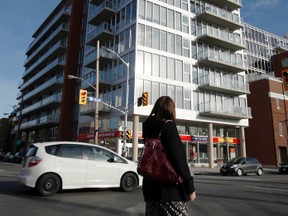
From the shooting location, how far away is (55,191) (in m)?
7.73

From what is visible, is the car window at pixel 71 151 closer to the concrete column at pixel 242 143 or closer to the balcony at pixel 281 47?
the concrete column at pixel 242 143

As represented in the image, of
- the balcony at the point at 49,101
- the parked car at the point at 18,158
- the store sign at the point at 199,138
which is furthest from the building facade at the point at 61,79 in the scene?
the store sign at the point at 199,138

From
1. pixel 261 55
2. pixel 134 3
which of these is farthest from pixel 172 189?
pixel 261 55

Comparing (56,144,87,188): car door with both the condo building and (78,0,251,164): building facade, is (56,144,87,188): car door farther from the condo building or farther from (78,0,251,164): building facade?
(78,0,251,164): building facade

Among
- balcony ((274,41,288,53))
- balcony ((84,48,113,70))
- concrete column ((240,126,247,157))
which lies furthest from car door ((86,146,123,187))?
balcony ((274,41,288,53))

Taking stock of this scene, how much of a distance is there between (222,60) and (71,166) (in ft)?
97.2

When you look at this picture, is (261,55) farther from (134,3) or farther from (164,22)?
(134,3)

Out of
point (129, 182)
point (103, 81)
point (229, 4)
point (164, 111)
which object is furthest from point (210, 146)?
point (164, 111)

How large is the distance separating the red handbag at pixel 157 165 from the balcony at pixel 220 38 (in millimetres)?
31705

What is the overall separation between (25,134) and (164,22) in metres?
41.7

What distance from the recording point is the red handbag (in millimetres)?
2696

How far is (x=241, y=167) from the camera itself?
21375mm

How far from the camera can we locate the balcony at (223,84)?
31.8 meters

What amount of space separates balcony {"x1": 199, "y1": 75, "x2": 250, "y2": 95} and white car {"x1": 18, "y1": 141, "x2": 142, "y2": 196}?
79.7ft
